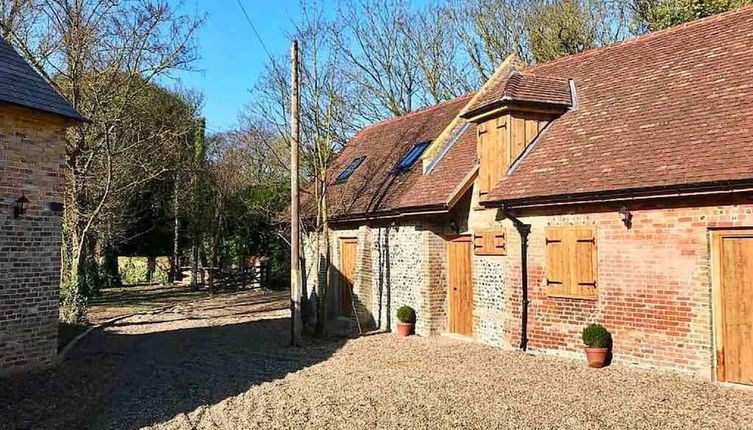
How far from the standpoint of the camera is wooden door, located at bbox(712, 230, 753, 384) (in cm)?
840

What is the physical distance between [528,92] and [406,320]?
570 cm

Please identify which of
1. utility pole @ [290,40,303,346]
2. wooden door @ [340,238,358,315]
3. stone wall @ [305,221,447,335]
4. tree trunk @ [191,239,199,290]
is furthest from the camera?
tree trunk @ [191,239,199,290]

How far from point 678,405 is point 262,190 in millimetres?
25099

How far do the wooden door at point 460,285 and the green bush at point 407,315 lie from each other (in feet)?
2.86

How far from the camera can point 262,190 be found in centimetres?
3053

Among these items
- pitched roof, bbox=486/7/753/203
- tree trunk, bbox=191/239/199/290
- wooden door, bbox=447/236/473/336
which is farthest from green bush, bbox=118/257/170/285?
pitched roof, bbox=486/7/753/203

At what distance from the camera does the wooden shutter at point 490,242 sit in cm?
1216

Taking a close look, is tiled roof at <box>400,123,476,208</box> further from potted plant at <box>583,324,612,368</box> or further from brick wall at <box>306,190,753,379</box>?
potted plant at <box>583,324,612,368</box>

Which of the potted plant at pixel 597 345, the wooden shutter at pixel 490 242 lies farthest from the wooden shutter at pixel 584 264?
the wooden shutter at pixel 490 242

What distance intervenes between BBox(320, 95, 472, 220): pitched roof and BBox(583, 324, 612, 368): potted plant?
13.8 ft

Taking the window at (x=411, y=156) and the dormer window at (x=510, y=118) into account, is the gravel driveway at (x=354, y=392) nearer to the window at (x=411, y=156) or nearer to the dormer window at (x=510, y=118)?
the dormer window at (x=510, y=118)

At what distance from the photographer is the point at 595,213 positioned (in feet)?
33.7

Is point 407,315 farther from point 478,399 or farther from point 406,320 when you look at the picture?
point 478,399

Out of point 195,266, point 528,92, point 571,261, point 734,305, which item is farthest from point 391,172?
point 195,266
